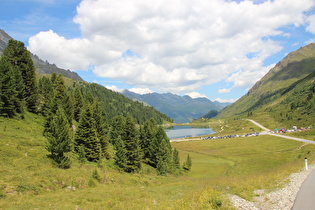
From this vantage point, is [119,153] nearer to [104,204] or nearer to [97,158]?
[97,158]

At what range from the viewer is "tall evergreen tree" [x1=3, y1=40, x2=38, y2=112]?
56625 millimetres

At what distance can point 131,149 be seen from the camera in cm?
5188

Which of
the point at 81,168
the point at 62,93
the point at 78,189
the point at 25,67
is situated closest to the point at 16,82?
the point at 25,67

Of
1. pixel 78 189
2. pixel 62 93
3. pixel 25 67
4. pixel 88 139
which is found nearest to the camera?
pixel 78 189

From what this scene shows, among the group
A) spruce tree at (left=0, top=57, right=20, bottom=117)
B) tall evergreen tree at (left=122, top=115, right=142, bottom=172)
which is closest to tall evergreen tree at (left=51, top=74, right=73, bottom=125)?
spruce tree at (left=0, top=57, right=20, bottom=117)

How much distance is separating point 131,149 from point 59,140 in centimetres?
2333

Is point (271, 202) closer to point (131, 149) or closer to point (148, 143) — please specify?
point (131, 149)

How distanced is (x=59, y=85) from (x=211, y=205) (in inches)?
2952

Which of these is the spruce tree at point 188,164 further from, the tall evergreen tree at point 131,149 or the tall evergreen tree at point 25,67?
the tall evergreen tree at point 25,67

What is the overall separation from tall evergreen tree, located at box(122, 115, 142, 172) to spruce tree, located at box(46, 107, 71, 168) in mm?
18898

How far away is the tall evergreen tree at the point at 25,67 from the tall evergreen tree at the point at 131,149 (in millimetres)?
33393

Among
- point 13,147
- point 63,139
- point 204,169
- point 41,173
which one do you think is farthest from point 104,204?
point 204,169

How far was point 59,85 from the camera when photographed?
73.2 meters

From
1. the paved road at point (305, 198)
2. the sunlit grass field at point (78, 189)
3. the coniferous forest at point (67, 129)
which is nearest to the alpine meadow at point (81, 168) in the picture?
the sunlit grass field at point (78, 189)
